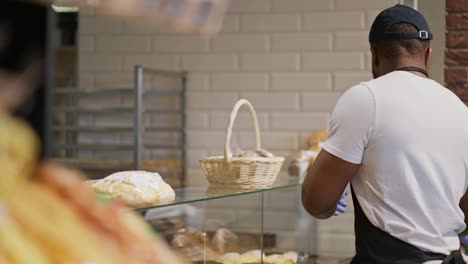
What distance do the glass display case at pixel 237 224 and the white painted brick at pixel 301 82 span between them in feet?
2.19

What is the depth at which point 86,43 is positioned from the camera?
422 centimetres

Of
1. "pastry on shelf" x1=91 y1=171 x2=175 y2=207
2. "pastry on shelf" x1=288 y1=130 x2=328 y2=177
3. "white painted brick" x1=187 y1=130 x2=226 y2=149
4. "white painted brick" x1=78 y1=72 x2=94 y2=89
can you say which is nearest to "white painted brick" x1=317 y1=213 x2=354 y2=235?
"pastry on shelf" x1=288 y1=130 x2=328 y2=177

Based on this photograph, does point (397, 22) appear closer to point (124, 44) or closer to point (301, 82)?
point (301, 82)

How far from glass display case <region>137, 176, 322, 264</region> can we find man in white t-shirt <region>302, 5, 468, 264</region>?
0.32 meters

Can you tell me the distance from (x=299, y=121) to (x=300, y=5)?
21.9 inches

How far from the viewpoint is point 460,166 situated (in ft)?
6.79

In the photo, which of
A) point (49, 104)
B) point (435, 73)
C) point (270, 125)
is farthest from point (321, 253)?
point (49, 104)

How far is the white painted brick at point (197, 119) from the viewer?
414cm

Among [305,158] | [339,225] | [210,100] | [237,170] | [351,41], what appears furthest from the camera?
[210,100]

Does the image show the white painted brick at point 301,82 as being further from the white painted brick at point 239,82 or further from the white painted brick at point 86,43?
the white painted brick at point 86,43

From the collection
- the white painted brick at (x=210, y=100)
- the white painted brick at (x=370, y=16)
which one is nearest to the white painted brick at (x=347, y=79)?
the white painted brick at (x=370, y=16)

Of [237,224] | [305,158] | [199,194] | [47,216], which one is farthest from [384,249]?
[47,216]

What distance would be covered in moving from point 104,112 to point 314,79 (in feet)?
3.68

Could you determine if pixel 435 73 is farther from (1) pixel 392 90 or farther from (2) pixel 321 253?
(1) pixel 392 90
